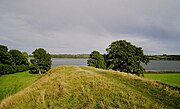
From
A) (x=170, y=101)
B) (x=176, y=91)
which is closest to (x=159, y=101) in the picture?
(x=170, y=101)

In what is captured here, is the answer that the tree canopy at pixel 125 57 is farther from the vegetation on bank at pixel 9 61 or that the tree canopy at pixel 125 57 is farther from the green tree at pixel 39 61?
the vegetation on bank at pixel 9 61

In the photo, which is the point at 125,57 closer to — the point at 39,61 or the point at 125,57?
the point at 125,57

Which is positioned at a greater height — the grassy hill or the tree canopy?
the tree canopy

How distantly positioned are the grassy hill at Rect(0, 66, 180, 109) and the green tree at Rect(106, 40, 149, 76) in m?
34.9

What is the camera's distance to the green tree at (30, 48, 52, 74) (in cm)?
8706

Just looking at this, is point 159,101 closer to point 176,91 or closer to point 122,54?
point 176,91

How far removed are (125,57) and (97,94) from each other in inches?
1593

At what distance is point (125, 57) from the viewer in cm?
5516

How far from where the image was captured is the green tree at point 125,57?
179 feet

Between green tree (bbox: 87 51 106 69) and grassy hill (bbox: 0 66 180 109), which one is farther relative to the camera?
green tree (bbox: 87 51 106 69)

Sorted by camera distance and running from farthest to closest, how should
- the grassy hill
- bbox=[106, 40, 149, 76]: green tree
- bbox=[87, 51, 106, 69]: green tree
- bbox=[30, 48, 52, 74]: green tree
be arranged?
bbox=[30, 48, 52, 74]: green tree
bbox=[87, 51, 106, 69]: green tree
bbox=[106, 40, 149, 76]: green tree
the grassy hill

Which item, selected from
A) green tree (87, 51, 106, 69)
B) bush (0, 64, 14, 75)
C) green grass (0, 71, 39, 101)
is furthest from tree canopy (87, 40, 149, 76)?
bush (0, 64, 14, 75)

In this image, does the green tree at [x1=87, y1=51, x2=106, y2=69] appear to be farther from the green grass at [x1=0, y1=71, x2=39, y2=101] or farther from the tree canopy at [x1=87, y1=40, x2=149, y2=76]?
the green grass at [x1=0, y1=71, x2=39, y2=101]

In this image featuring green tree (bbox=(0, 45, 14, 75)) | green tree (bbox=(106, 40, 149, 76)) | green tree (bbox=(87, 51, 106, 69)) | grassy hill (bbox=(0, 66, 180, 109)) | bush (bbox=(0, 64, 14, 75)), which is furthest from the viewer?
green tree (bbox=(0, 45, 14, 75))
